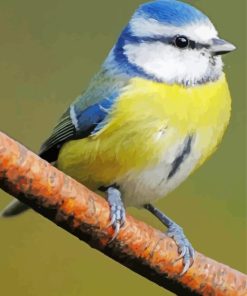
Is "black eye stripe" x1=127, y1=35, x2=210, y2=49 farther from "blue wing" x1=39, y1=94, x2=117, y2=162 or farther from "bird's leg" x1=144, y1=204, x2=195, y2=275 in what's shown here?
"bird's leg" x1=144, y1=204, x2=195, y2=275

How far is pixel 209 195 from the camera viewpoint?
1191mm

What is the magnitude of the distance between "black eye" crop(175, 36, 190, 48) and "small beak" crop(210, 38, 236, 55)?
0.03 metres

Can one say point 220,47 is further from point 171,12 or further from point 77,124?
point 77,124

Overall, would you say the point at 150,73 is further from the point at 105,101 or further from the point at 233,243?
the point at 233,243

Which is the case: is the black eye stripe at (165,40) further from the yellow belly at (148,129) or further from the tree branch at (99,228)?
the tree branch at (99,228)

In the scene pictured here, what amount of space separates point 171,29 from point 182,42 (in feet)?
0.06

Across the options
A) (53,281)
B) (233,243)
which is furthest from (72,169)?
(233,243)

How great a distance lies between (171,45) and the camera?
2.93ft

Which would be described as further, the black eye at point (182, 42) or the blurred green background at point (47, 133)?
the blurred green background at point (47, 133)

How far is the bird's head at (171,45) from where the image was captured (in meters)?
0.85

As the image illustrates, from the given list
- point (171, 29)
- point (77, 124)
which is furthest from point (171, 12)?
point (77, 124)

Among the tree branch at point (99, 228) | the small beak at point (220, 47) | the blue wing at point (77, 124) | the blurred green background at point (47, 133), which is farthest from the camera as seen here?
the blurred green background at point (47, 133)

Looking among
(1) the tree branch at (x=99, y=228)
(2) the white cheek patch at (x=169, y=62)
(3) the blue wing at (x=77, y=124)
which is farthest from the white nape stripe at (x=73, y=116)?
(1) the tree branch at (x=99, y=228)

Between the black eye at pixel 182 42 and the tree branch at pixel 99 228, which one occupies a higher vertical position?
the black eye at pixel 182 42
